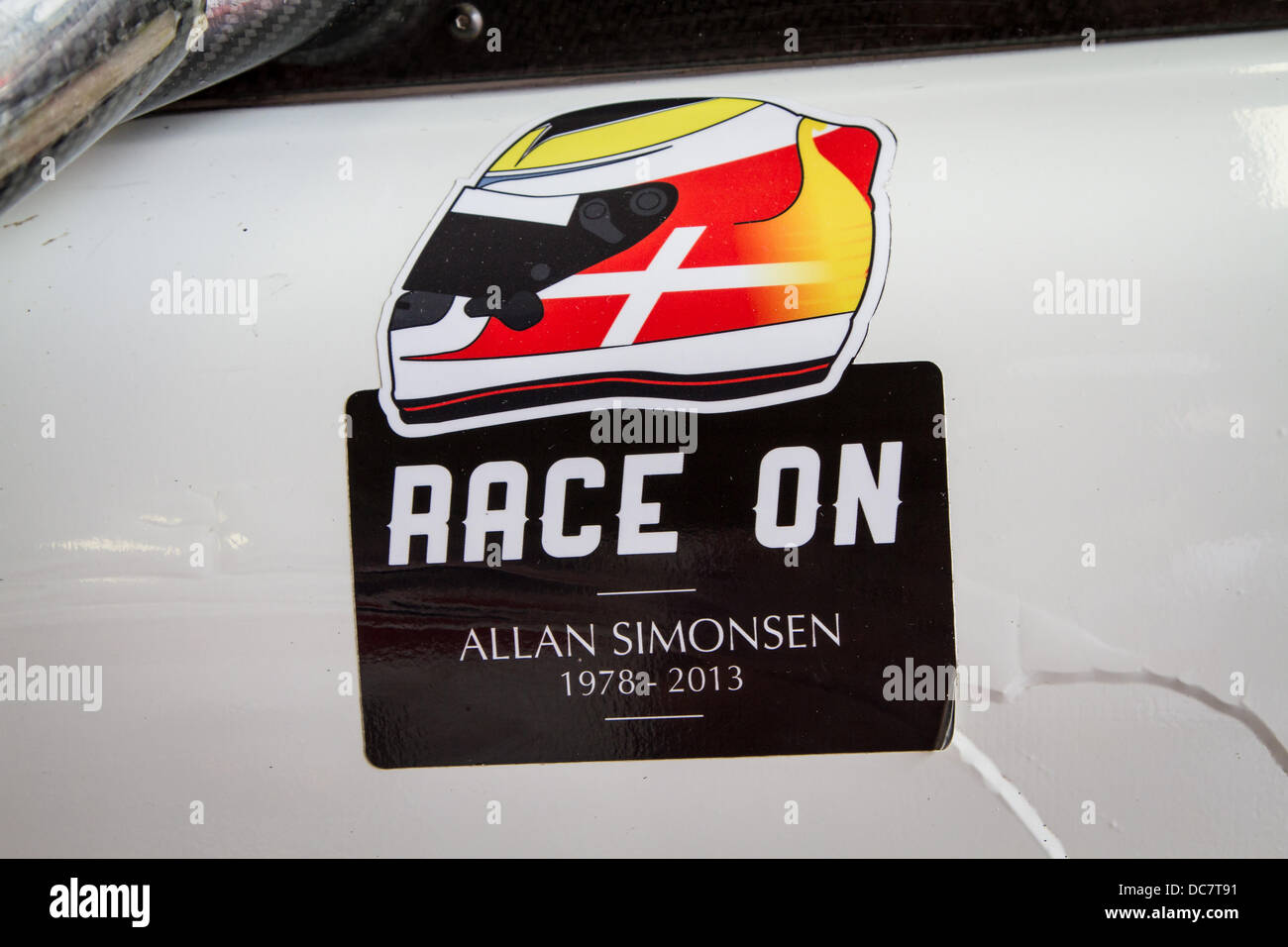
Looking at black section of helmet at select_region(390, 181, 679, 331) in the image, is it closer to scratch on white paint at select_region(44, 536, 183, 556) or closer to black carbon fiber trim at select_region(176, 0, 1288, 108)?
black carbon fiber trim at select_region(176, 0, 1288, 108)

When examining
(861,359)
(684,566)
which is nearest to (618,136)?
(861,359)

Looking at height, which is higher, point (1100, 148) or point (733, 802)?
point (1100, 148)

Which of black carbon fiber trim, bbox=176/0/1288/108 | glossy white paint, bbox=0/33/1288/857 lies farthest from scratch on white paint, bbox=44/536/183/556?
black carbon fiber trim, bbox=176/0/1288/108

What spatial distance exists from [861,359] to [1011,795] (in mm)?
462

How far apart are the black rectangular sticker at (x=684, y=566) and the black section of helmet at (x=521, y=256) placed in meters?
0.11

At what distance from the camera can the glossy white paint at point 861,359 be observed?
2.87 ft

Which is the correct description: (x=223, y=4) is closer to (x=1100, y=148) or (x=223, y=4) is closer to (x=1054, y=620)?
(x=1100, y=148)

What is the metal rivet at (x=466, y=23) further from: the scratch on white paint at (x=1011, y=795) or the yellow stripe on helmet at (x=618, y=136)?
the scratch on white paint at (x=1011, y=795)

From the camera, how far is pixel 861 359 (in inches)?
34.5

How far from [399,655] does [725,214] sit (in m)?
0.54

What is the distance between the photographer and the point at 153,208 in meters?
0.94

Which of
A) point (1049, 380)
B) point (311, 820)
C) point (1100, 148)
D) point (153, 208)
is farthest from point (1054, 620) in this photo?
point (153, 208)

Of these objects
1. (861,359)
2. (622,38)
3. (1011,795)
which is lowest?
(1011,795)

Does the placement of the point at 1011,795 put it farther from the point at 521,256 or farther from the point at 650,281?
the point at 521,256
